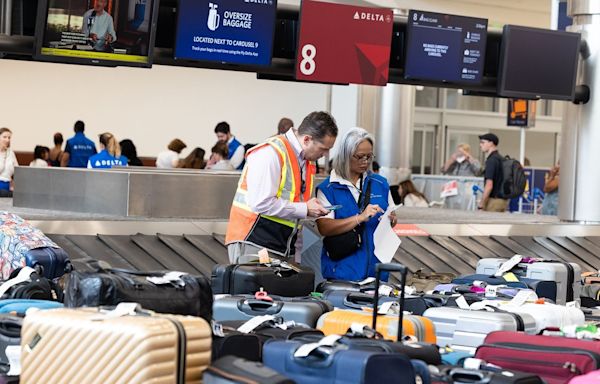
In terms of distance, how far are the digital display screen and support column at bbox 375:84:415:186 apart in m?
11.5

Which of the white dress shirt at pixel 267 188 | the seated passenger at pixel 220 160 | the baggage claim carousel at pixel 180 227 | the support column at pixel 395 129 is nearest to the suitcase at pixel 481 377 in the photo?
the white dress shirt at pixel 267 188

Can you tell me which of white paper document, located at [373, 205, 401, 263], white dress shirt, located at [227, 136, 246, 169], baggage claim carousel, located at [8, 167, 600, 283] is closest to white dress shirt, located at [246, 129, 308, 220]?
white paper document, located at [373, 205, 401, 263]

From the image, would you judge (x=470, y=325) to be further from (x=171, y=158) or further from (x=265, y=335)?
(x=171, y=158)

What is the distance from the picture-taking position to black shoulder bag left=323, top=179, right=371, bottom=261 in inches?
257

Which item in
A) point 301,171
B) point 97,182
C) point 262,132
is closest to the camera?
point 301,171

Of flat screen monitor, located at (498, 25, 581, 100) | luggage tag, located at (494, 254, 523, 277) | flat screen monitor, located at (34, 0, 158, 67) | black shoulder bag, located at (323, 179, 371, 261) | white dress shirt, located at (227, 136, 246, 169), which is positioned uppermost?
flat screen monitor, located at (498, 25, 581, 100)

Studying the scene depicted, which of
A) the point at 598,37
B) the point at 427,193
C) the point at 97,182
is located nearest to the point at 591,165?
the point at 598,37

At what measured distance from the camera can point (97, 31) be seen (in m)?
9.94

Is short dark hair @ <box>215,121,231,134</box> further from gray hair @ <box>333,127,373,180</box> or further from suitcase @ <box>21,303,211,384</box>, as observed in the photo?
suitcase @ <box>21,303,211,384</box>

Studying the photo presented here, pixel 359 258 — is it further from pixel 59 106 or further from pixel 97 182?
pixel 59 106

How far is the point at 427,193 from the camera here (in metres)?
23.5

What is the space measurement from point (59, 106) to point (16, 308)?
66.4 ft

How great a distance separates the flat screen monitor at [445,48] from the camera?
476 inches

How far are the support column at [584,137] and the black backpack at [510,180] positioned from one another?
6.79ft
